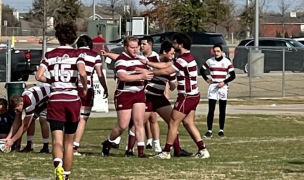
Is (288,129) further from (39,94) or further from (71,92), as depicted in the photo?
(71,92)

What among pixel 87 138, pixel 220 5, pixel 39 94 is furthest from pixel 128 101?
pixel 220 5

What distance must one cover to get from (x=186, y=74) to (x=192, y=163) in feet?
5.19

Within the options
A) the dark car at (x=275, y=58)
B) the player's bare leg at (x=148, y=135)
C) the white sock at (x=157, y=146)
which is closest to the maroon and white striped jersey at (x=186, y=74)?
the white sock at (x=157, y=146)

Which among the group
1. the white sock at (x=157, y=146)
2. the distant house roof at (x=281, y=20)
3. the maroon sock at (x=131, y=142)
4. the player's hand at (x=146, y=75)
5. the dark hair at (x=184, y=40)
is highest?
the distant house roof at (x=281, y=20)

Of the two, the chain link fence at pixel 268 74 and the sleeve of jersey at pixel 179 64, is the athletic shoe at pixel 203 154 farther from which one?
the chain link fence at pixel 268 74

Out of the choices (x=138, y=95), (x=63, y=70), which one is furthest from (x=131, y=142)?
(x=63, y=70)

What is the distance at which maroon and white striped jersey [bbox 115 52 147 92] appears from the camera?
12.0 metres

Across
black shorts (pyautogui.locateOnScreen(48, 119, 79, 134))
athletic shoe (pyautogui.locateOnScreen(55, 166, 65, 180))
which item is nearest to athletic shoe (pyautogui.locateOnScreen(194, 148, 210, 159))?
black shorts (pyautogui.locateOnScreen(48, 119, 79, 134))

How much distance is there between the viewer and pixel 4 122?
13.7 metres

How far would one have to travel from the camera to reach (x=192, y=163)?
11664 millimetres

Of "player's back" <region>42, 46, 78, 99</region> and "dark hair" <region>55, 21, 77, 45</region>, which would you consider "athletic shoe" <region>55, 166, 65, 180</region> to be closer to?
"player's back" <region>42, 46, 78, 99</region>

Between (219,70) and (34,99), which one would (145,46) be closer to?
(34,99)

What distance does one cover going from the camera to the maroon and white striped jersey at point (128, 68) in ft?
39.3

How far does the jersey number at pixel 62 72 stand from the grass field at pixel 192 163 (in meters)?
1.34
